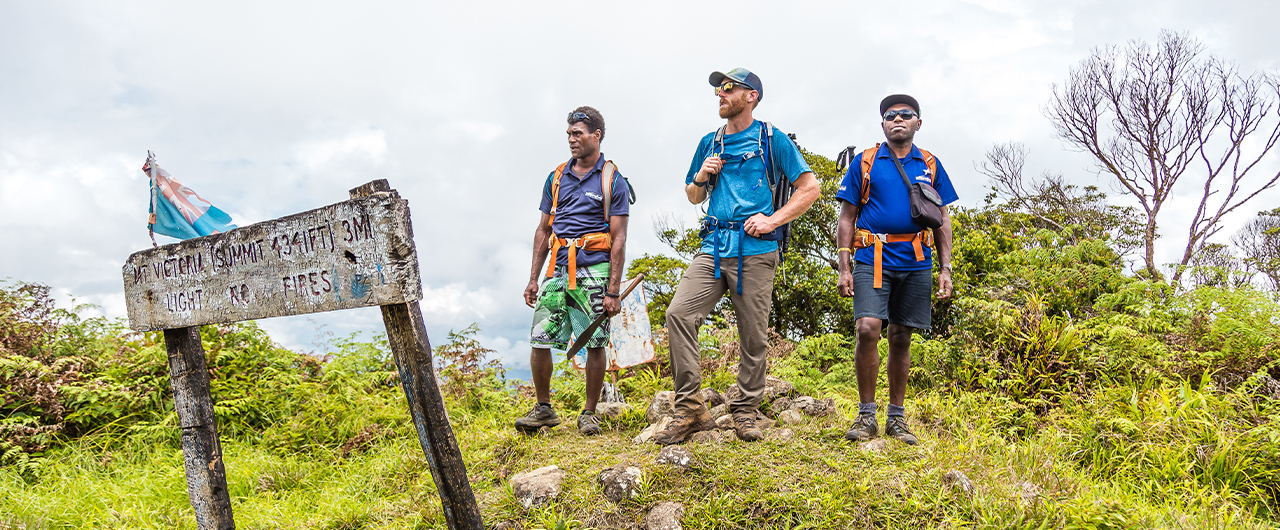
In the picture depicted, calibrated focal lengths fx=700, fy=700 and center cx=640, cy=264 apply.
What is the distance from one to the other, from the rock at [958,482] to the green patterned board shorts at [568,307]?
88.6 inches

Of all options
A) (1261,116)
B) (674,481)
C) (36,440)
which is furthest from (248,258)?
(1261,116)

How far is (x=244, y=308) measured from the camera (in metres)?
3.34

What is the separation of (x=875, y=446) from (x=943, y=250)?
4.24 feet

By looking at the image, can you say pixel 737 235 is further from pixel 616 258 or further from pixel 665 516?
pixel 665 516

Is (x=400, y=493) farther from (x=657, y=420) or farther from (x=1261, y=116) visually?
(x=1261, y=116)

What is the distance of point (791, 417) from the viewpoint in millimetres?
4855

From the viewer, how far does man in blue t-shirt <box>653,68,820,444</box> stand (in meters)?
4.10

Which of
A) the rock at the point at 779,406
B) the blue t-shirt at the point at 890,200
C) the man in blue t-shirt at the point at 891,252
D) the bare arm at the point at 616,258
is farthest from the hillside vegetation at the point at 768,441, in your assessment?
the blue t-shirt at the point at 890,200

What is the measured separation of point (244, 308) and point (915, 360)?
18.8 ft

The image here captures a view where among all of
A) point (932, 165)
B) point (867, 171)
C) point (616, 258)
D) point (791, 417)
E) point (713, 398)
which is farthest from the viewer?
point (713, 398)

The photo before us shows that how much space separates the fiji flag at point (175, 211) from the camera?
376 centimetres

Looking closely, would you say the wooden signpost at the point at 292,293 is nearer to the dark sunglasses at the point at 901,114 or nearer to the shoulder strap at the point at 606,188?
the shoulder strap at the point at 606,188

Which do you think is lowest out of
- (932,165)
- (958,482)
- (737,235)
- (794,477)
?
(958,482)

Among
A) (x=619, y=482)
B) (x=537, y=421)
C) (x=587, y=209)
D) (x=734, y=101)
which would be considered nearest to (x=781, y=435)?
(x=619, y=482)
